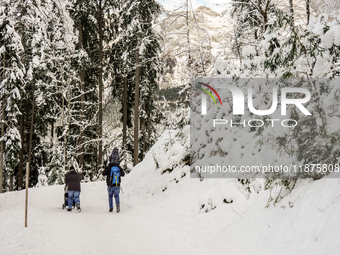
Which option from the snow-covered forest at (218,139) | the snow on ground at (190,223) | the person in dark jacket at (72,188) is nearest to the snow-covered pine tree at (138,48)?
the snow-covered forest at (218,139)

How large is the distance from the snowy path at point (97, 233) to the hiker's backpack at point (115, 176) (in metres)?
0.97

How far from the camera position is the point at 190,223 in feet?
25.5

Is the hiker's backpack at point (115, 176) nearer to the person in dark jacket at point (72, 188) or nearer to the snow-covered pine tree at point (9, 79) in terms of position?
the person in dark jacket at point (72, 188)

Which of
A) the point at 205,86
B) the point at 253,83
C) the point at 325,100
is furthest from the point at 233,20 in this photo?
the point at 325,100

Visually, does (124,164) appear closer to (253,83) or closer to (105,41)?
(105,41)

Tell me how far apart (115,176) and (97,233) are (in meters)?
3.12

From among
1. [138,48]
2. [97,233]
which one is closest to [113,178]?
[97,233]

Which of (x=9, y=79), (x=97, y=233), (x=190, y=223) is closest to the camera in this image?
(x=97, y=233)

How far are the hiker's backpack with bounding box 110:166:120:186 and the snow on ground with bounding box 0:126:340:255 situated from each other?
97cm

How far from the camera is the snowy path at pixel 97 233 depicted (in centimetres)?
558

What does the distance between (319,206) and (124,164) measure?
19.6m

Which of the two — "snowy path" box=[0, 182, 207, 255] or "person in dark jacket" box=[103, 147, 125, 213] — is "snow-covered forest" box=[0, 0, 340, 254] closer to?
"snowy path" box=[0, 182, 207, 255]

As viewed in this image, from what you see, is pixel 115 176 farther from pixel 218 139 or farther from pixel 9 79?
pixel 9 79

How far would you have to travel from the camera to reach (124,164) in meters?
23.0
